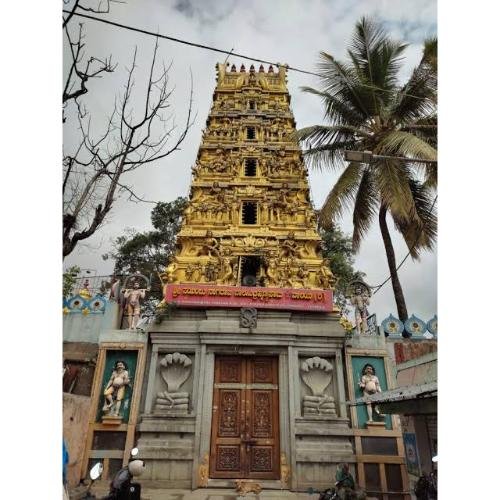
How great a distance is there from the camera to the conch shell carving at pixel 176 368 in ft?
24.7

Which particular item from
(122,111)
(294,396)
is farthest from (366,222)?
(122,111)

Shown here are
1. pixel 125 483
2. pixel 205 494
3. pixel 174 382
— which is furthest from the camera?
pixel 174 382

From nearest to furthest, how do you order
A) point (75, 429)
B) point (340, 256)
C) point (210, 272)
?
point (75, 429)
point (210, 272)
point (340, 256)

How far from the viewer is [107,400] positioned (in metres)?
7.11

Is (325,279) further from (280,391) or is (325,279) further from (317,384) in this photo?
(280,391)

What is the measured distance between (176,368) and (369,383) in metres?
3.79

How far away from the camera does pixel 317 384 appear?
7.53 m

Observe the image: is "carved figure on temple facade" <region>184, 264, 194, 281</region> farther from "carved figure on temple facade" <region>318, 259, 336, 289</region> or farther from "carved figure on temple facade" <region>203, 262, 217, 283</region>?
"carved figure on temple facade" <region>318, 259, 336, 289</region>

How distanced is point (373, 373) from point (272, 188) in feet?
17.9

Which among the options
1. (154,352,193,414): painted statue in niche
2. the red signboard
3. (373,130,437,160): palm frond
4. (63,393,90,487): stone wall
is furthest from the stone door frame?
(373,130,437,160): palm frond

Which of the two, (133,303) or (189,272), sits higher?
(189,272)

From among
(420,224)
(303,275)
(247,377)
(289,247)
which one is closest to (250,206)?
(289,247)

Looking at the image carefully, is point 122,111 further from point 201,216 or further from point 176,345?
point 201,216

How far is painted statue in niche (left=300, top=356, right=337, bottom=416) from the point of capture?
720 cm
